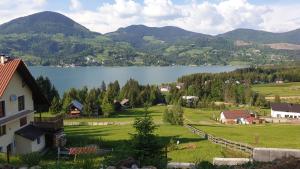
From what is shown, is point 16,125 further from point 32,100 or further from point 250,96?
point 250,96

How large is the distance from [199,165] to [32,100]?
2466 cm

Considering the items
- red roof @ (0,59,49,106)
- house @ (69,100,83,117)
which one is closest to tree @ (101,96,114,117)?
house @ (69,100,83,117)

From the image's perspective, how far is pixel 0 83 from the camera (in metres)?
29.0

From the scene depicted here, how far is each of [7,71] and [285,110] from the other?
92105 mm

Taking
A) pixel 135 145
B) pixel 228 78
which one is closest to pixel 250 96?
pixel 228 78

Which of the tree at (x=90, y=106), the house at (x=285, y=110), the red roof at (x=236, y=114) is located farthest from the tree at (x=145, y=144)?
the house at (x=285, y=110)

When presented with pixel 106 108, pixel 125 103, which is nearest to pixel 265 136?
pixel 106 108

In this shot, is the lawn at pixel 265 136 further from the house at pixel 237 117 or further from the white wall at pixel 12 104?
the house at pixel 237 117

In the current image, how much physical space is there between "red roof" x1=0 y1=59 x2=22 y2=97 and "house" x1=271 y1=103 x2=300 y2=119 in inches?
3494

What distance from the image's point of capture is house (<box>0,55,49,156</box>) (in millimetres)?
29281

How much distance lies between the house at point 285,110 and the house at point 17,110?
85.0 metres

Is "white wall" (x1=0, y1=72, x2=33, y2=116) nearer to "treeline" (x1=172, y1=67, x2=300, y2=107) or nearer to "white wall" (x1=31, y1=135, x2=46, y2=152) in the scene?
"white wall" (x1=31, y1=135, x2=46, y2=152)

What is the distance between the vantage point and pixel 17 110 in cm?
3203

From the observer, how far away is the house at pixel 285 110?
10833cm
